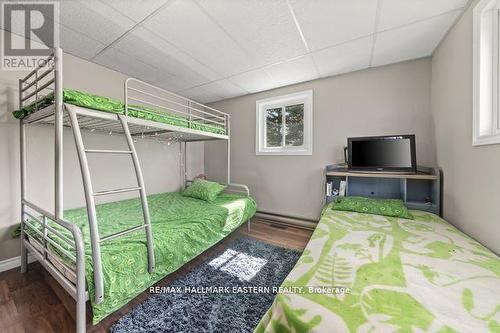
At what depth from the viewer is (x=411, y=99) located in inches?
98.7

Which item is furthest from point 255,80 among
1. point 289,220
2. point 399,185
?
point 399,185

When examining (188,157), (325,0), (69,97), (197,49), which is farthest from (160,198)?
(325,0)

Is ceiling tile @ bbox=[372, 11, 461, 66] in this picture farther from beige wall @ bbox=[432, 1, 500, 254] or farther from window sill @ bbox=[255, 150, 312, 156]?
window sill @ bbox=[255, 150, 312, 156]

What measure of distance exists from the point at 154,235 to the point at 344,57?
2.94m

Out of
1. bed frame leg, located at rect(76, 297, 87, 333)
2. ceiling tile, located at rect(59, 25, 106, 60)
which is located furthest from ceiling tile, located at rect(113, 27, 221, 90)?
bed frame leg, located at rect(76, 297, 87, 333)

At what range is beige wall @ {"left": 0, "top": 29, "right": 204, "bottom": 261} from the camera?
1991 millimetres

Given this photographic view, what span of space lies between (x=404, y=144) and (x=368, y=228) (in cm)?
131

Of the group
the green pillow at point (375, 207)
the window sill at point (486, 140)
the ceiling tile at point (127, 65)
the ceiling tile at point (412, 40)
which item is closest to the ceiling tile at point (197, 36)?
the ceiling tile at point (127, 65)

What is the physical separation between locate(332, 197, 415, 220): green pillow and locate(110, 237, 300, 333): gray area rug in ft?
2.88

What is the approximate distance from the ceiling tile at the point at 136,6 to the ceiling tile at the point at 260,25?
39cm

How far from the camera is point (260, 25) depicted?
1855 millimetres

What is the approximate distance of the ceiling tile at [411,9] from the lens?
1.58m

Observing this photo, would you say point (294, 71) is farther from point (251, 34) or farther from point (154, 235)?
point (154, 235)

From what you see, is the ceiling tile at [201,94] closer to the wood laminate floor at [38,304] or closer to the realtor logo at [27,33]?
the realtor logo at [27,33]
